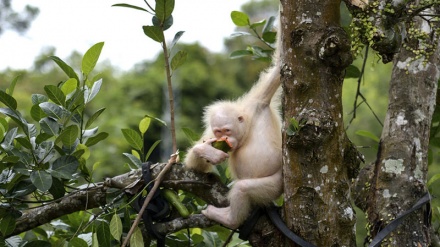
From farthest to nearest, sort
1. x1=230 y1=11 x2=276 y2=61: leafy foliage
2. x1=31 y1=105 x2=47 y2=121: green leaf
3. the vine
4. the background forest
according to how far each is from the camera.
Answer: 1. the background forest
2. x1=230 y1=11 x2=276 y2=61: leafy foliage
3. x1=31 y1=105 x2=47 y2=121: green leaf
4. the vine

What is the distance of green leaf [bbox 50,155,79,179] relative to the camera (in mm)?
2887

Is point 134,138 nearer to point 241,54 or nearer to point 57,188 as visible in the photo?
point 57,188

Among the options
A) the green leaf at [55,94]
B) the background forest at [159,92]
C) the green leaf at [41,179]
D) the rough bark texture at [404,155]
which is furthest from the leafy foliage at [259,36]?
the background forest at [159,92]

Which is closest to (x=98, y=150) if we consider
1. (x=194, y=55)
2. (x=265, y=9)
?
(x=194, y=55)

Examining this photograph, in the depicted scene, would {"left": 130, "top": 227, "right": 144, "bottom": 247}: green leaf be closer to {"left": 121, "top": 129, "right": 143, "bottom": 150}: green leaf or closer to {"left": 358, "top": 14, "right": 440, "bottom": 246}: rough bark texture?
{"left": 121, "top": 129, "right": 143, "bottom": 150}: green leaf

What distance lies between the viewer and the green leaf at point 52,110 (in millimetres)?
2932

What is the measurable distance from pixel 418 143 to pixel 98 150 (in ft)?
53.5

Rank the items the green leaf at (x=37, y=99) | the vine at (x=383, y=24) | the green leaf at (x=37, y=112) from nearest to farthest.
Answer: the vine at (x=383, y=24) → the green leaf at (x=37, y=112) → the green leaf at (x=37, y=99)

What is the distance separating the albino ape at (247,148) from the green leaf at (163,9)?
57 cm

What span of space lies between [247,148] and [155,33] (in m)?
0.81

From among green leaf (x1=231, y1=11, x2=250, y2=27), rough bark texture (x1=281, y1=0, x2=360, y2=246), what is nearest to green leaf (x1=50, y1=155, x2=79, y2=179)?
rough bark texture (x1=281, y1=0, x2=360, y2=246)

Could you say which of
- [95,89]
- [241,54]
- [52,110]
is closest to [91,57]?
[95,89]

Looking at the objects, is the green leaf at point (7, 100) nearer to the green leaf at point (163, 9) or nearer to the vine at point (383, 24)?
the green leaf at point (163, 9)

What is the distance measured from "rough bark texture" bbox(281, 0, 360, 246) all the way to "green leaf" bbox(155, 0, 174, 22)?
0.49 meters
